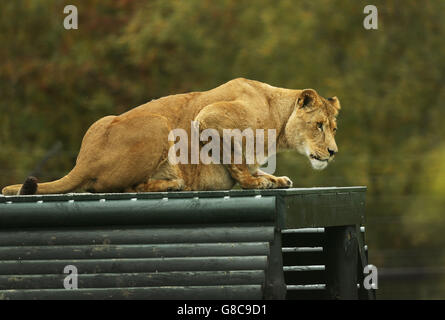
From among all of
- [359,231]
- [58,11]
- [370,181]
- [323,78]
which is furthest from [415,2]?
[359,231]

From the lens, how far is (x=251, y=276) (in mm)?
5902

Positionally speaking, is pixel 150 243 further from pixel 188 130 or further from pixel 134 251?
pixel 188 130

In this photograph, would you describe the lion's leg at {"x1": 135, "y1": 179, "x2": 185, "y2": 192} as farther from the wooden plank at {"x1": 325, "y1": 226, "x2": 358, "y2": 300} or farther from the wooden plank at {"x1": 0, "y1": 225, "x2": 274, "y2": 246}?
the wooden plank at {"x1": 325, "y1": 226, "x2": 358, "y2": 300}

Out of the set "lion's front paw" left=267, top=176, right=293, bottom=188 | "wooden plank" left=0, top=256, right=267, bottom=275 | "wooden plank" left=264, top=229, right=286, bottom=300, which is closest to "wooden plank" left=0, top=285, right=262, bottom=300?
"wooden plank" left=0, top=256, right=267, bottom=275

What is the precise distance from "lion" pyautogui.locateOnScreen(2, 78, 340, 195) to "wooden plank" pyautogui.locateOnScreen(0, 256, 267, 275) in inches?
27.7

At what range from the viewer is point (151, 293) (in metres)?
6.04

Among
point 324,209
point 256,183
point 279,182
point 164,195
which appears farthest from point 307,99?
point 164,195

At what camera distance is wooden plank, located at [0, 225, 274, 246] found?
19.9 feet

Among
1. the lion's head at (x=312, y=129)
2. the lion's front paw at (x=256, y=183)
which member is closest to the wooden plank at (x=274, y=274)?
the lion's front paw at (x=256, y=183)

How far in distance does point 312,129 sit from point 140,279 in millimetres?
1958

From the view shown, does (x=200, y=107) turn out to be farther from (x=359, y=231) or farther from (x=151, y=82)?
(x=151, y=82)

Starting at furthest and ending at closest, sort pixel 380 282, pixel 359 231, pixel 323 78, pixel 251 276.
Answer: pixel 323 78, pixel 380 282, pixel 359 231, pixel 251 276

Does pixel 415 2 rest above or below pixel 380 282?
above

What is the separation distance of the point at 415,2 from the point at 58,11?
21.0 feet
